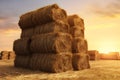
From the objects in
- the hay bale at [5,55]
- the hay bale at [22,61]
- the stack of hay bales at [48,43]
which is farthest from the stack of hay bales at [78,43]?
the hay bale at [5,55]

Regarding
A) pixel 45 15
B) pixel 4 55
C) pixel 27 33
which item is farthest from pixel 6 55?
pixel 45 15

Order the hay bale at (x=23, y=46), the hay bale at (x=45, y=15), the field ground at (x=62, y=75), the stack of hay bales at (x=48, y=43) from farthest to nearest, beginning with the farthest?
the hay bale at (x=23, y=46), the hay bale at (x=45, y=15), the stack of hay bales at (x=48, y=43), the field ground at (x=62, y=75)

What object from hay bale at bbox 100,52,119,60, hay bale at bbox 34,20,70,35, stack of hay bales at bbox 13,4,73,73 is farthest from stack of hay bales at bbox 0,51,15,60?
hay bale at bbox 34,20,70,35

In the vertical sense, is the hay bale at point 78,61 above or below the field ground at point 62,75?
above

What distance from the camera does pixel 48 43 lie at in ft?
35.7

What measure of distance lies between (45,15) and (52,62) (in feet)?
8.45

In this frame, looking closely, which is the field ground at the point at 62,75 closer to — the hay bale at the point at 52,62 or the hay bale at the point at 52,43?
the hay bale at the point at 52,62

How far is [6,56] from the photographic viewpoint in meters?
27.0

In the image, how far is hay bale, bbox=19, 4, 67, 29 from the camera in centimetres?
1152

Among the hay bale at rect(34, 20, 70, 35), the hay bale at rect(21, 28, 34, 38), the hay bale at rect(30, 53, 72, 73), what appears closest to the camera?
the hay bale at rect(30, 53, 72, 73)

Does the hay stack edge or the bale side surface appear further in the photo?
the bale side surface

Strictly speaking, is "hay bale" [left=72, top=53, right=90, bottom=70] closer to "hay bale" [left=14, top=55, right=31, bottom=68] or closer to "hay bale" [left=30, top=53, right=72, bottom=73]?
"hay bale" [left=30, top=53, right=72, bottom=73]

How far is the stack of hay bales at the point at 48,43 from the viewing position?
10.7 metres

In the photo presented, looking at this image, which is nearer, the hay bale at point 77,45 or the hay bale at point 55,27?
the hay bale at point 55,27
